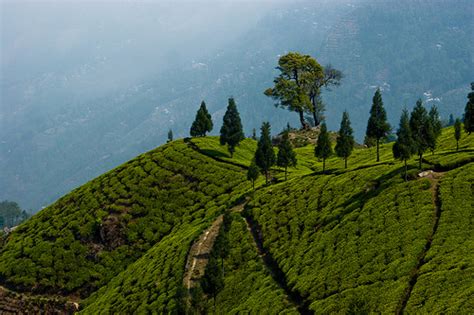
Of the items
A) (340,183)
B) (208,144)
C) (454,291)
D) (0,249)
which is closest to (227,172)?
(208,144)

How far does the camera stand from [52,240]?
11056cm

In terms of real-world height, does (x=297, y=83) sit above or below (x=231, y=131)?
above

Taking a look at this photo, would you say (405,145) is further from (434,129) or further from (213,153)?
(213,153)

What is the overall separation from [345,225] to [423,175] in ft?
50.6

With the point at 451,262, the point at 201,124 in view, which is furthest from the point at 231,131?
the point at 451,262

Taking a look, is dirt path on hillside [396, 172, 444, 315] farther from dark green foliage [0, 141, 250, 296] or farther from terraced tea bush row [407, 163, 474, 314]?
dark green foliage [0, 141, 250, 296]

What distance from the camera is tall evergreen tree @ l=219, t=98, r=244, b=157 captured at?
131m

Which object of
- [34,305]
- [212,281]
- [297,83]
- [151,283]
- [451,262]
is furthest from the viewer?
[297,83]

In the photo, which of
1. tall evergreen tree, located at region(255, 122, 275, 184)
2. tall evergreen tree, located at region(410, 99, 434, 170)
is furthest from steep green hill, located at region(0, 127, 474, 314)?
tall evergreen tree, located at region(255, 122, 275, 184)

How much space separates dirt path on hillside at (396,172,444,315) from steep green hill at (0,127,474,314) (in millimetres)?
177

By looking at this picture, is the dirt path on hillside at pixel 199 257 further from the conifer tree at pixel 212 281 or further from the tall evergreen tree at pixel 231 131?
the tall evergreen tree at pixel 231 131

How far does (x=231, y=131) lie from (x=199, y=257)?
52911 millimetres

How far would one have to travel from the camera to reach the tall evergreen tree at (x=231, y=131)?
131000mm

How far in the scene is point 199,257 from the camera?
85.0m
